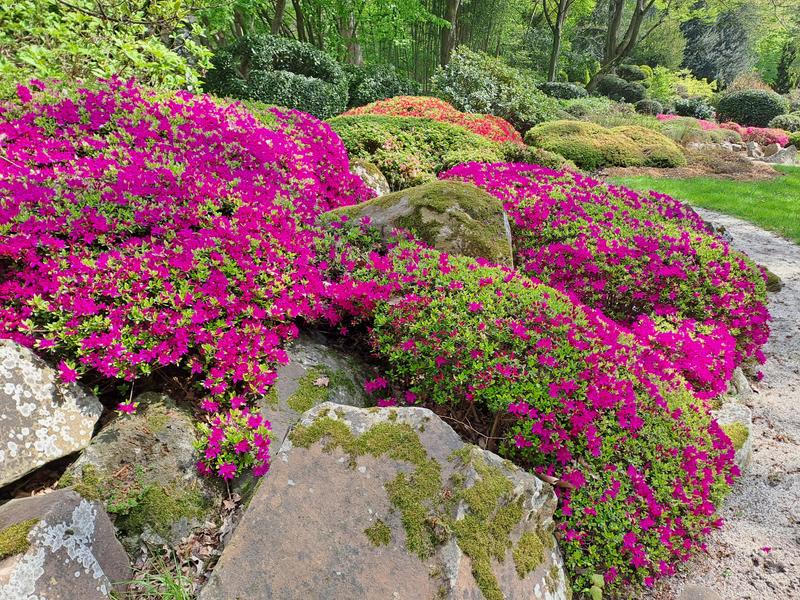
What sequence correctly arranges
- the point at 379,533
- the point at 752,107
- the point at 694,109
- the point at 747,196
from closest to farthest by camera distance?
the point at 379,533
the point at 747,196
the point at 752,107
the point at 694,109

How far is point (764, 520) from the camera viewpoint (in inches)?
124

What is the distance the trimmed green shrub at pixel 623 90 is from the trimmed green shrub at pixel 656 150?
1698 centimetres

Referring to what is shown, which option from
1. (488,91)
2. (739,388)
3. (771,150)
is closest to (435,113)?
(488,91)

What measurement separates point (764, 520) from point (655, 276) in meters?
2.35

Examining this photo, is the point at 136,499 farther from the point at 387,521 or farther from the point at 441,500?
the point at 441,500

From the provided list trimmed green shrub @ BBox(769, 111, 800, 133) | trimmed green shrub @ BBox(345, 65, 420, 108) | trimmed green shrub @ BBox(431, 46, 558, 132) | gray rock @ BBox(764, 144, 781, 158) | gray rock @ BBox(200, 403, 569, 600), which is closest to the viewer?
gray rock @ BBox(200, 403, 569, 600)

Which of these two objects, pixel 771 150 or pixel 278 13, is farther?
pixel 771 150

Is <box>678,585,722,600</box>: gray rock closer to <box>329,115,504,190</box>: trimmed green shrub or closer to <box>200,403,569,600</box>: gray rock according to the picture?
<box>200,403,569,600</box>: gray rock

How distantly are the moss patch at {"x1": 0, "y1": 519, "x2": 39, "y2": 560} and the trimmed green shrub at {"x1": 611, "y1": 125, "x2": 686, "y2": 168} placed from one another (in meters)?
15.5

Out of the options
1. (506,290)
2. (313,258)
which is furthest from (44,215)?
(506,290)

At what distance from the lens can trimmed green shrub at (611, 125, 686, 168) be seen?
1389 centimetres

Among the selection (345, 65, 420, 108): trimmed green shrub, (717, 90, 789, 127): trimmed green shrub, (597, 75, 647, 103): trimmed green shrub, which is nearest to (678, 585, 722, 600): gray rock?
(345, 65, 420, 108): trimmed green shrub

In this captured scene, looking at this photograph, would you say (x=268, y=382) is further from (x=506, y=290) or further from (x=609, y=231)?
(x=609, y=231)

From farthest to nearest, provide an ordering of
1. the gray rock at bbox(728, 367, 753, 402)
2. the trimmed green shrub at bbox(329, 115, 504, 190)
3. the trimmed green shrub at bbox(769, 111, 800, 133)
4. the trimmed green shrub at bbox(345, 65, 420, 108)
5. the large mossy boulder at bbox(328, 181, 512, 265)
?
the trimmed green shrub at bbox(769, 111, 800, 133)
the trimmed green shrub at bbox(345, 65, 420, 108)
the trimmed green shrub at bbox(329, 115, 504, 190)
the gray rock at bbox(728, 367, 753, 402)
the large mossy boulder at bbox(328, 181, 512, 265)
